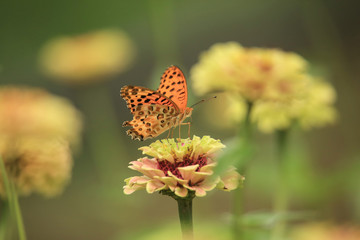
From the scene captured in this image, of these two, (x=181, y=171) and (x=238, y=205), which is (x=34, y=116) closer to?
(x=238, y=205)

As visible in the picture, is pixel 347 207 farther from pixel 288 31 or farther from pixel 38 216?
pixel 288 31

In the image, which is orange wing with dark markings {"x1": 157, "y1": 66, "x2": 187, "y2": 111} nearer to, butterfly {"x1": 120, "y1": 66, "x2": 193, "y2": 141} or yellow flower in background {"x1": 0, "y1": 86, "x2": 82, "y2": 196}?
butterfly {"x1": 120, "y1": 66, "x2": 193, "y2": 141}

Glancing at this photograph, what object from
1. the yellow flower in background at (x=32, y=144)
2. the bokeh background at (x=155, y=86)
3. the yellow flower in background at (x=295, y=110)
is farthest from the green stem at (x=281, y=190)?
the yellow flower in background at (x=32, y=144)

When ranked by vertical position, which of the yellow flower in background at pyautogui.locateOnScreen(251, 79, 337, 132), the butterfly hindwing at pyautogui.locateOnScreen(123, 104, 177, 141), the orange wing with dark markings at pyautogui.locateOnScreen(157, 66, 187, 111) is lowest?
the butterfly hindwing at pyautogui.locateOnScreen(123, 104, 177, 141)

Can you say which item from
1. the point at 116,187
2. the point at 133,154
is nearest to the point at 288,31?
the point at 133,154

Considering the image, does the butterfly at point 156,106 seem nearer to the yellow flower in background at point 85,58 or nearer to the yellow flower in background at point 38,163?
the yellow flower in background at point 38,163

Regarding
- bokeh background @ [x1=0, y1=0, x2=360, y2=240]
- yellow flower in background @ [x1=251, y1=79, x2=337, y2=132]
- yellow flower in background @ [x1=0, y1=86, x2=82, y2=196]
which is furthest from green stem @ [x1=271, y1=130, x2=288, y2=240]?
yellow flower in background @ [x1=0, y1=86, x2=82, y2=196]

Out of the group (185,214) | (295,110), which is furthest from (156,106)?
(295,110)
